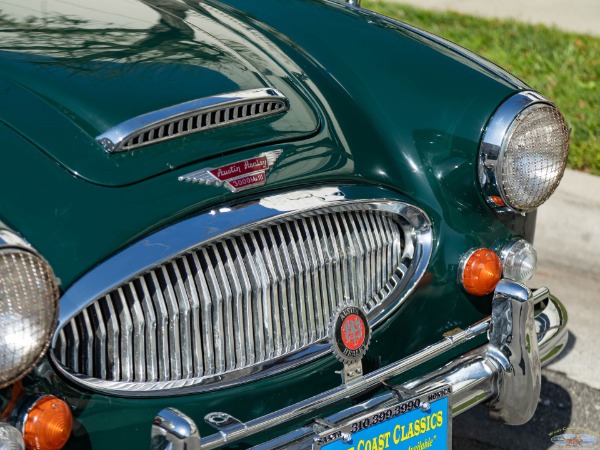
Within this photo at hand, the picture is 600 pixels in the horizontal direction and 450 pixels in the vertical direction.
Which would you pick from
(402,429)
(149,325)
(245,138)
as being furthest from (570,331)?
(149,325)

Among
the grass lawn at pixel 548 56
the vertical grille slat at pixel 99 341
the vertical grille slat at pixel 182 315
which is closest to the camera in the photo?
the vertical grille slat at pixel 99 341

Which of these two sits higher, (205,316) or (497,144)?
(497,144)

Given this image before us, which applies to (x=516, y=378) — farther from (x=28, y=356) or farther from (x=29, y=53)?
(x=29, y=53)

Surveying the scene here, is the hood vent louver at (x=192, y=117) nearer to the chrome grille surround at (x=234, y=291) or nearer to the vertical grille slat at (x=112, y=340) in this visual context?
the chrome grille surround at (x=234, y=291)

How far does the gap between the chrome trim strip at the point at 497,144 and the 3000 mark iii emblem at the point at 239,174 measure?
0.59 meters

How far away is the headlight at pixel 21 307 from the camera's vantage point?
1.76 m

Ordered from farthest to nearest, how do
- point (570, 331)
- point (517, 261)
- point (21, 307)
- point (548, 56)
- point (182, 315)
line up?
point (548, 56) → point (570, 331) → point (517, 261) → point (182, 315) → point (21, 307)

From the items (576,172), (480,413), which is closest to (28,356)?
(480,413)

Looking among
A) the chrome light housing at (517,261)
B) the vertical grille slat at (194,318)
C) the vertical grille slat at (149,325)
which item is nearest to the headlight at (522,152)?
the chrome light housing at (517,261)

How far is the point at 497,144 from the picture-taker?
2.53m

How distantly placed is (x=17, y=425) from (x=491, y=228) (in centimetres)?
134

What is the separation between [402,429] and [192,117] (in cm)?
84

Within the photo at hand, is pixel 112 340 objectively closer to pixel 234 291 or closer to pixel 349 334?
pixel 234 291

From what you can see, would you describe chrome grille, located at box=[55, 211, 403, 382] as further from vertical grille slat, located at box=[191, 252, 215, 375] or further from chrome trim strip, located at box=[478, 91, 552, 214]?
chrome trim strip, located at box=[478, 91, 552, 214]
